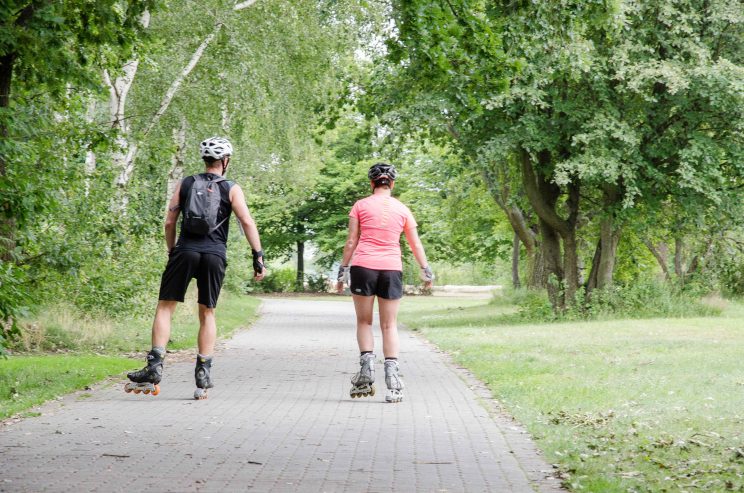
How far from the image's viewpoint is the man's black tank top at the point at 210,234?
9945 millimetres

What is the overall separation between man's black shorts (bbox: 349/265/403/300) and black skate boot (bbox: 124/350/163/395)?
2.03 metres

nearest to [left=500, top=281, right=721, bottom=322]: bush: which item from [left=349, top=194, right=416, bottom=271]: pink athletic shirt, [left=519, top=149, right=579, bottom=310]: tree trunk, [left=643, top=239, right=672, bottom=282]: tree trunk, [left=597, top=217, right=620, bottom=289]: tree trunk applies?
[left=597, top=217, right=620, bottom=289]: tree trunk

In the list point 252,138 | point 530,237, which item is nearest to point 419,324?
point 252,138

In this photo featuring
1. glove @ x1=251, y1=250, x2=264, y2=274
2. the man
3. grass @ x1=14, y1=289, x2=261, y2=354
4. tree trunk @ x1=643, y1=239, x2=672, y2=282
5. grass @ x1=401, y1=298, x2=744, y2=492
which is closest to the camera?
grass @ x1=401, y1=298, x2=744, y2=492

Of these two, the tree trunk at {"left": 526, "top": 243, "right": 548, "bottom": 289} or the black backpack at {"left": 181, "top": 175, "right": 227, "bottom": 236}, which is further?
the tree trunk at {"left": 526, "top": 243, "right": 548, "bottom": 289}

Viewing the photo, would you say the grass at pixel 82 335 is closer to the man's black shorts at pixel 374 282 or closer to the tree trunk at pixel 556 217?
the man's black shorts at pixel 374 282

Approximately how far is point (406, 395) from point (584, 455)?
3.89 meters

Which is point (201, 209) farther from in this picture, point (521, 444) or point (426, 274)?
point (521, 444)

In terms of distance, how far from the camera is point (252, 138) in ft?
112

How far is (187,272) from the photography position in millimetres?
9906

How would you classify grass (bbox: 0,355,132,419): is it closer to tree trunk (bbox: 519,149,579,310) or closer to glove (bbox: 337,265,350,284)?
glove (bbox: 337,265,350,284)

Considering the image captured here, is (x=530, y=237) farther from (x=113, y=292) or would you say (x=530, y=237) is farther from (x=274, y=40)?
(x=113, y=292)

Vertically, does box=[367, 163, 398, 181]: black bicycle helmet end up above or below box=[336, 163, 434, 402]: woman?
above

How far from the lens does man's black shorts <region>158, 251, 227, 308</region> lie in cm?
991
